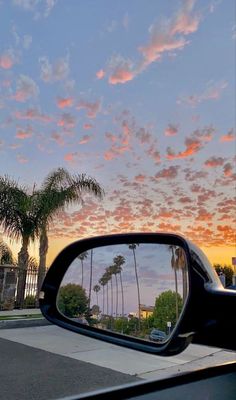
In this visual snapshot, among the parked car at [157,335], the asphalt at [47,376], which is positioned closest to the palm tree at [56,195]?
the asphalt at [47,376]

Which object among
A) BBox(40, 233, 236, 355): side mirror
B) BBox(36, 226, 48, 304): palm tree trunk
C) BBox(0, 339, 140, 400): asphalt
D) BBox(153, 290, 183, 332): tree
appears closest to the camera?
BBox(40, 233, 236, 355): side mirror

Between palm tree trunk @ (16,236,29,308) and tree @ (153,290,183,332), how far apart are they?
1648 cm

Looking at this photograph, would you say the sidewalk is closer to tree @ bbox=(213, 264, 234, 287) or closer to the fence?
the fence

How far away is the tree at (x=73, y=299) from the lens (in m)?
1.67

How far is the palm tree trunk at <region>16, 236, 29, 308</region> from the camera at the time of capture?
56.4 feet

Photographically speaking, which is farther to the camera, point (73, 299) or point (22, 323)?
point (22, 323)

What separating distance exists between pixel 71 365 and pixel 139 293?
6.53 m

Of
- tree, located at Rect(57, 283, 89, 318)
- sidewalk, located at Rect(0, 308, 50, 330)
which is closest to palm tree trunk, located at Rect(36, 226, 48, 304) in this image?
sidewalk, located at Rect(0, 308, 50, 330)

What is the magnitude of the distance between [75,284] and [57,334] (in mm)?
9901

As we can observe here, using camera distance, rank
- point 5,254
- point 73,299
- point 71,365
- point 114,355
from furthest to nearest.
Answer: point 5,254 < point 114,355 < point 71,365 < point 73,299

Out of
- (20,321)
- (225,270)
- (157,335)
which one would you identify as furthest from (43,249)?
(157,335)

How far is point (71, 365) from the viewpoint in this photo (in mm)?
7426

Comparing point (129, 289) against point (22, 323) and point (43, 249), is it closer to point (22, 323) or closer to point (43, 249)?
point (22, 323)

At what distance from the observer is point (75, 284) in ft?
5.60
